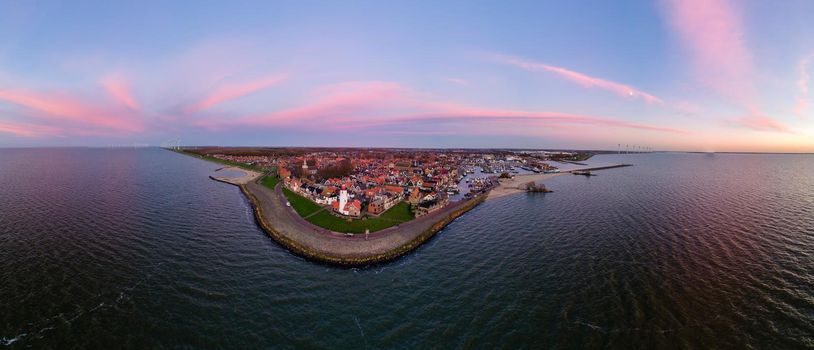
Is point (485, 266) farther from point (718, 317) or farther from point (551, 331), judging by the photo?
point (718, 317)

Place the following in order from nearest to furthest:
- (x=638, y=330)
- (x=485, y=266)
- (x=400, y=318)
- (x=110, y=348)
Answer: (x=110, y=348)
(x=638, y=330)
(x=400, y=318)
(x=485, y=266)

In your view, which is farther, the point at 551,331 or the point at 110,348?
the point at 551,331

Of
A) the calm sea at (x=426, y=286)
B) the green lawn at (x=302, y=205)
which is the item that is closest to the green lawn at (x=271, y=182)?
the green lawn at (x=302, y=205)

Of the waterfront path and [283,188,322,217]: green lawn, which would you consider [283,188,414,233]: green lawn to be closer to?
[283,188,322,217]: green lawn

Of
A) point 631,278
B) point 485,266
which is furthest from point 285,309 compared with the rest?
point 631,278

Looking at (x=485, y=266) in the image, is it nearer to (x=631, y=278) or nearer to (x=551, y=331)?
(x=551, y=331)

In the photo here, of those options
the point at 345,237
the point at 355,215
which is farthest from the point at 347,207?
the point at 345,237

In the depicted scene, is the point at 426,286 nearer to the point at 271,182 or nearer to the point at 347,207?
the point at 347,207

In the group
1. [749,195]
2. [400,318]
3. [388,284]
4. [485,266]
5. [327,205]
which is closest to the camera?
[400,318]
